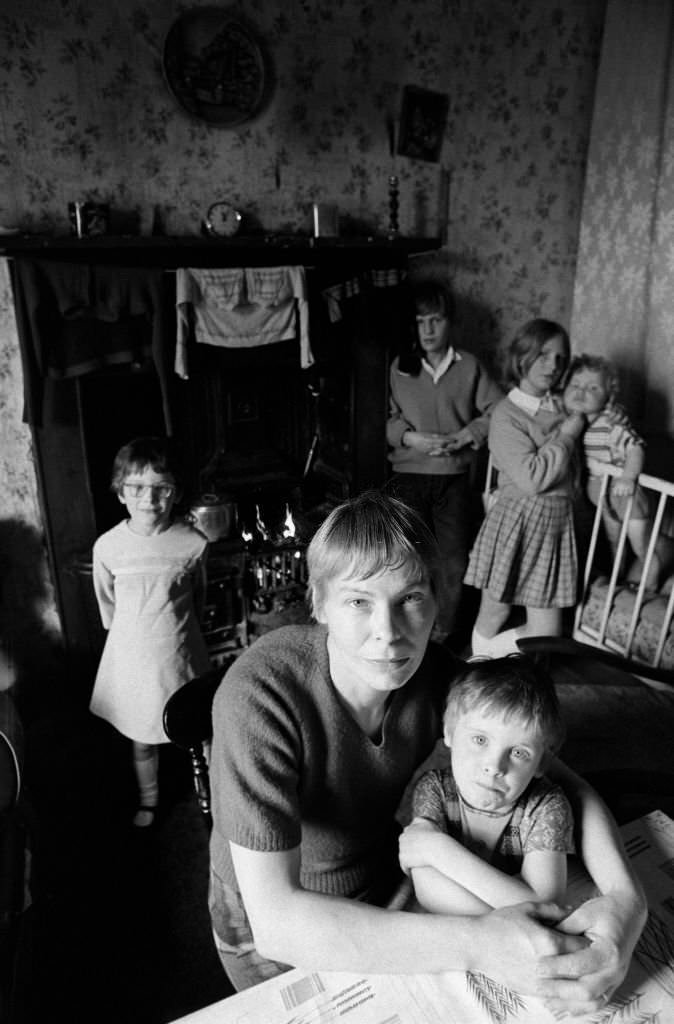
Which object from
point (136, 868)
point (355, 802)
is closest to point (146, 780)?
point (136, 868)

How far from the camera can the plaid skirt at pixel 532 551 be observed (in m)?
2.32

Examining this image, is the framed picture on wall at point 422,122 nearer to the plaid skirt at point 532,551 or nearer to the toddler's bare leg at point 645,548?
the plaid skirt at point 532,551

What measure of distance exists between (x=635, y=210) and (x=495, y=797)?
2.73 m

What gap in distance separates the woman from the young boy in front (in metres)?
0.06

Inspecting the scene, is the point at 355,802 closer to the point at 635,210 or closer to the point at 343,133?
the point at 343,133

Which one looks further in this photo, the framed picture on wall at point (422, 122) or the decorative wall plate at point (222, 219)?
the framed picture on wall at point (422, 122)

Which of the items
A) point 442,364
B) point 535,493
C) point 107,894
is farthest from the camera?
point 442,364

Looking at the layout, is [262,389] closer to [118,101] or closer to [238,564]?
[238,564]

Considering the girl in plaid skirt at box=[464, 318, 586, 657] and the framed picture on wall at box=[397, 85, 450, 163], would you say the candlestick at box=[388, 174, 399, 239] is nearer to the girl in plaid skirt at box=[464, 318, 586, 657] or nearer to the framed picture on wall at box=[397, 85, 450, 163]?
the framed picture on wall at box=[397, 85, 450, 163]

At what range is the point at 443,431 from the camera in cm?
288

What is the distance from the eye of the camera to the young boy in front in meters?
0.96

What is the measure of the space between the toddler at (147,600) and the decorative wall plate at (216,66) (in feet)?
4.36

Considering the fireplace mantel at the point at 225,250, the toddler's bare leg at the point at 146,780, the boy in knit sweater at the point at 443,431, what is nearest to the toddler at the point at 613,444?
the boy in knit sweater at the point at 443,431

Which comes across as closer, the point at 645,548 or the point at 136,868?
the point at 136,868
